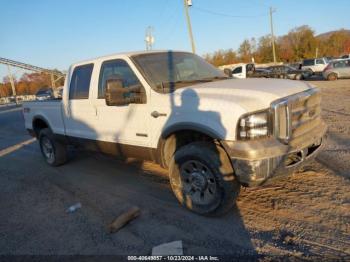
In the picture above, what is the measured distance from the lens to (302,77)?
28.1 m

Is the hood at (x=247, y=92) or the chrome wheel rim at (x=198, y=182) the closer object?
the hood at (x=247, y=92)

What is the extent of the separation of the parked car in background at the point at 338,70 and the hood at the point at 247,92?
22.2 metres

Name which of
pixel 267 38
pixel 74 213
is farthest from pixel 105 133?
pixel 267 38

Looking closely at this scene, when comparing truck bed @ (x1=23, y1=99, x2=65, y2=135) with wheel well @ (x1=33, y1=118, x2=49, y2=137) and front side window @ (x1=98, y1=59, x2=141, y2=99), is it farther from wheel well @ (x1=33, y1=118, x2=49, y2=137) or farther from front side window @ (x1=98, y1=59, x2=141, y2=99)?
front side window @ (x1=98, y1=59, x2=141, y2=99)

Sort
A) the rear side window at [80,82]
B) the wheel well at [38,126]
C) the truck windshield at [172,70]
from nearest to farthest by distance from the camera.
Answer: the truck windshield at [172,70]
the rear side window at [80,82]
the wheel well at [38,126]

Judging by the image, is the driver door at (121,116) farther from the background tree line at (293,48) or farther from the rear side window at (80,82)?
the background tree line at (293,48)

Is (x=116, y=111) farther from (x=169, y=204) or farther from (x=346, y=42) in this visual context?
(x=346, y=42)

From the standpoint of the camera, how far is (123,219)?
380 centimetres

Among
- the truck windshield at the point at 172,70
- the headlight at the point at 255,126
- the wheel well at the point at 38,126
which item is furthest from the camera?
the wheel well at the point at 38,126

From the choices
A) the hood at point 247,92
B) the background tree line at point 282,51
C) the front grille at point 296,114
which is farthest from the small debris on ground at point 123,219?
the background tree line at point 282,51

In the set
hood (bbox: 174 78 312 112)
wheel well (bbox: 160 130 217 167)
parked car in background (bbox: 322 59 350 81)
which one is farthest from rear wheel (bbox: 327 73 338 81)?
wheel well (bbox: 160 130 217 167)

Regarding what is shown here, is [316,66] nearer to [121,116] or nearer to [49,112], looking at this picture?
[49,112]

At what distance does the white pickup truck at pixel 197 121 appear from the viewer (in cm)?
328

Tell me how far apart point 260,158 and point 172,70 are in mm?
2034
